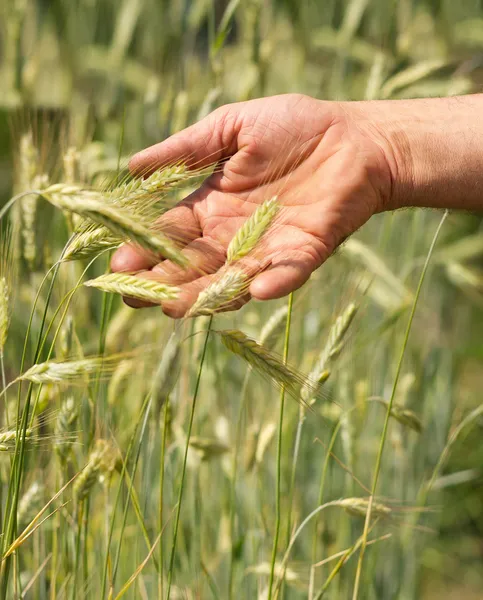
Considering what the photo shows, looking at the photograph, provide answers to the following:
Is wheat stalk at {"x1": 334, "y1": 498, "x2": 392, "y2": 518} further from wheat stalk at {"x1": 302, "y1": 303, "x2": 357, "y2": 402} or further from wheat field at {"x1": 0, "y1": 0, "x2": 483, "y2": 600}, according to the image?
wheat stalk at {"x1": 302, "y1": 303, "x2": 357, "y2": 402}

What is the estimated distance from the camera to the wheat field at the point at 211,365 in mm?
881

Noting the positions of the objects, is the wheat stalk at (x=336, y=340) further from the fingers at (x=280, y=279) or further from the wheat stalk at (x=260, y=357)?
the wheat stalk at (x=260, y=357)

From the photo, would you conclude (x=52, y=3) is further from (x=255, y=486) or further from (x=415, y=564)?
(x=415, y=564)

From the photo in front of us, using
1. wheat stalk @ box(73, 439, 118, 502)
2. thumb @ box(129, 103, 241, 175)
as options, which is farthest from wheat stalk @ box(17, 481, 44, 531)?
thumb @ box(129, 103, 241, 175)

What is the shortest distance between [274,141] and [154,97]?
0.85 meters

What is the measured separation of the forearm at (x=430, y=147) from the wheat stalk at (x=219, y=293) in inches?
18.5

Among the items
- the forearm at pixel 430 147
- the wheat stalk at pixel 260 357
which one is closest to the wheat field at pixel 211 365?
the wheat stalk at pixel 260 357

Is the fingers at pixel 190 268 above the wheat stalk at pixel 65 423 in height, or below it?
above

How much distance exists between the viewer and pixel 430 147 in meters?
1.22

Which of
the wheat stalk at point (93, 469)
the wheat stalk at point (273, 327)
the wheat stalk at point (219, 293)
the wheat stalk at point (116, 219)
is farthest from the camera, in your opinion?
the wheat stalk at point (273, 327)

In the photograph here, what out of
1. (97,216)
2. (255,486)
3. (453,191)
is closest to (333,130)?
(453,191)

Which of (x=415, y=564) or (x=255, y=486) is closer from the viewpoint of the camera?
(x=255, y=486)

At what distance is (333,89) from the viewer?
217cm

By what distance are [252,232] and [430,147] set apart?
51 cm
